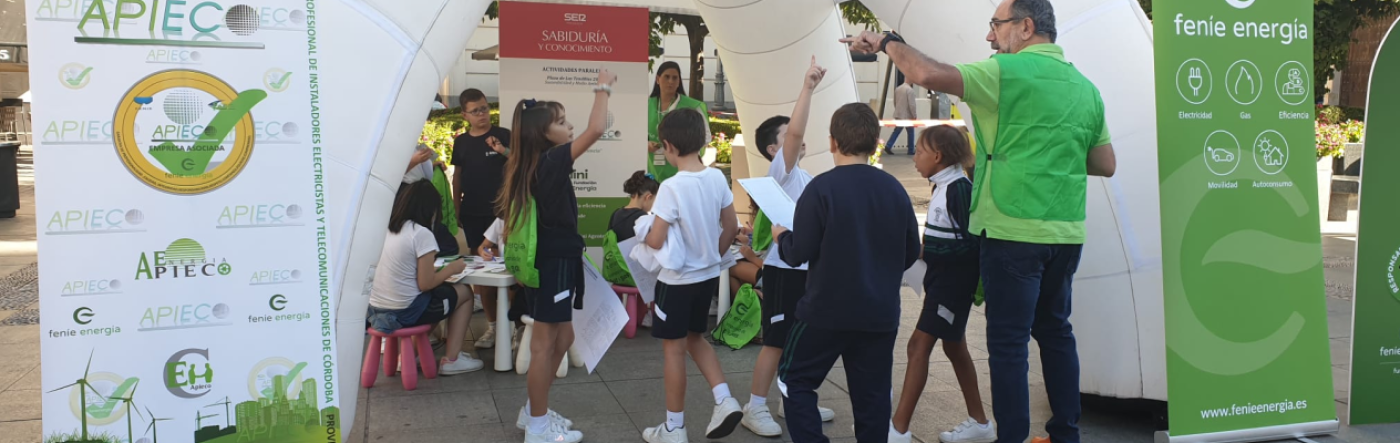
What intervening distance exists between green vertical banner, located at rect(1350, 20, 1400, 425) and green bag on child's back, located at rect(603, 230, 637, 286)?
3.28m

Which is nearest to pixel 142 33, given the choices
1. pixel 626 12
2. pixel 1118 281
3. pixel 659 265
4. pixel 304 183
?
pixel 304 183

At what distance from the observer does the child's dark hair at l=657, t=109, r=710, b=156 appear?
13.0 ft

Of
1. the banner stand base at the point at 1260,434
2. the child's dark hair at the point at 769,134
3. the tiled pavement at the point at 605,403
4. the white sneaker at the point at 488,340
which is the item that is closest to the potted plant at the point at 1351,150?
the tiled pavement at the point at 605,403

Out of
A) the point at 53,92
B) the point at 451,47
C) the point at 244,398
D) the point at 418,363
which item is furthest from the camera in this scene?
the point at 418,363

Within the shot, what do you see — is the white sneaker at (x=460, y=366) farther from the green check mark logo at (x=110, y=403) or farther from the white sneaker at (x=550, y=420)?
the green check mark logo at (x=110, y=403)

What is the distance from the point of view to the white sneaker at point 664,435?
162 inches

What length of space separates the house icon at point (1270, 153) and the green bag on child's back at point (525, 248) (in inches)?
115

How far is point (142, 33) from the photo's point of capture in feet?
→ 9.54

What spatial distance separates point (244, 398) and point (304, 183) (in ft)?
2.25

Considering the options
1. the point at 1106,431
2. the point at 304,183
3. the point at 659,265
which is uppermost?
the point at 304,183

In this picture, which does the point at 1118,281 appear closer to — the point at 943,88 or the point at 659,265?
the point at 943,88

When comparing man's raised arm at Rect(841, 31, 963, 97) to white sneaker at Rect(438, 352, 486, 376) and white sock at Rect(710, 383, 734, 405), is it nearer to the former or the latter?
white sock at Rect(710, 383, 734, 405)

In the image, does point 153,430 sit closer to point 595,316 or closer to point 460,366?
point 595,316

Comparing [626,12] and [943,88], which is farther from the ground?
[626,12]
